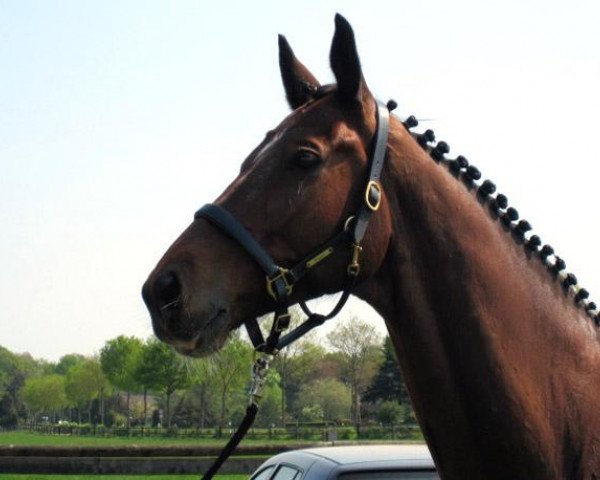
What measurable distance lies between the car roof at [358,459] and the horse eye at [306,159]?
319cm

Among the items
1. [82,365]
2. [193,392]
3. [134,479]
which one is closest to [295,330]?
[134,479]

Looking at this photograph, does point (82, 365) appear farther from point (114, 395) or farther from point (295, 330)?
point (295, 330)

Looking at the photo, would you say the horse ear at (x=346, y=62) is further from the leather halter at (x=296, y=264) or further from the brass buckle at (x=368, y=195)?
the brass buckle at (x=368, y=195)

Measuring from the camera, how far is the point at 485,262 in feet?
10.2

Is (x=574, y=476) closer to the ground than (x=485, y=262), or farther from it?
closer to the ground

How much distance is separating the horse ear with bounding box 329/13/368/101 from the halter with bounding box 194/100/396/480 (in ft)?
0.56

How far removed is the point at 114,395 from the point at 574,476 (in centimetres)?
11084

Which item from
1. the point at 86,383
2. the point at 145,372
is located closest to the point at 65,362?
the point at 86,383

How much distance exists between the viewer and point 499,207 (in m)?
3.39

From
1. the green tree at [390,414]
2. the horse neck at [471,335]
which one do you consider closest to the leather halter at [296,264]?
the horse neck at [471,335]

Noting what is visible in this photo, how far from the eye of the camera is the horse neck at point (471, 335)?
2.91 metres

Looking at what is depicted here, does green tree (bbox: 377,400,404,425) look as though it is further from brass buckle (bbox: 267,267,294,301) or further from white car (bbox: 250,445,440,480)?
brass buckle (bbox: 267,267,294,301)

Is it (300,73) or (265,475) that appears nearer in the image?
(300,73)

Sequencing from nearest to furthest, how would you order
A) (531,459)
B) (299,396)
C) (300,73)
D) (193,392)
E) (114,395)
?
(531,459) → (300,73) → (299,396) → (193,392) → (114,395)
